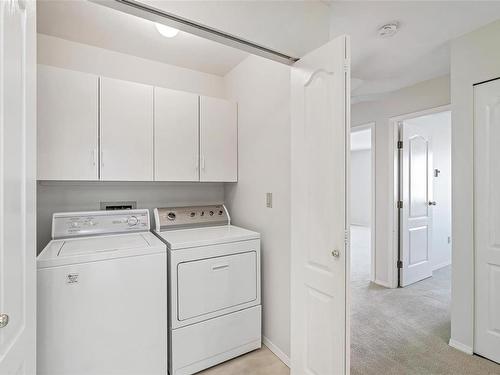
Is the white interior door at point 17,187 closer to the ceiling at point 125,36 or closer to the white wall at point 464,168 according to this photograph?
the ceiling at point 125,36

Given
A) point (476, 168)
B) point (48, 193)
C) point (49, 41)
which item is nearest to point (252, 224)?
point (48, 193)

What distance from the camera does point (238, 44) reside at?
1.48 m

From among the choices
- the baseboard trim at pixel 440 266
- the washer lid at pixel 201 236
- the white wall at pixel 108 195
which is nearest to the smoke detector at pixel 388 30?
the washer lid at pixel 201 236

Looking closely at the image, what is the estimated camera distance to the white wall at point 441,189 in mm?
4004

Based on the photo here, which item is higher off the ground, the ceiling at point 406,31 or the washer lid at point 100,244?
the ceiling at point 406,31

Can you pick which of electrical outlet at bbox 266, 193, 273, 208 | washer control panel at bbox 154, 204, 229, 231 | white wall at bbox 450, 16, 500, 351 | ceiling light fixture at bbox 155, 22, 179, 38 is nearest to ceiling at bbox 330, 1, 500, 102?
white wall at bbox 450, 16, 500, 351

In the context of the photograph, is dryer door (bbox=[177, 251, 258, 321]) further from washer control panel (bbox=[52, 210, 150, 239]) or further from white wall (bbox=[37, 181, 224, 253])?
white wall (bbox=[37, 181, 224, 253])

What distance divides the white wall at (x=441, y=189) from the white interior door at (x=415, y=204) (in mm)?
258

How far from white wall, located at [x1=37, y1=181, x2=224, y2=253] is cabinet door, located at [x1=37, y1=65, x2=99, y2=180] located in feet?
1.09

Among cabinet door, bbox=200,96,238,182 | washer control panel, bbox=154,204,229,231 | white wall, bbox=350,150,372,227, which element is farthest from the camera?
white wall, bbox=350,150,372,227

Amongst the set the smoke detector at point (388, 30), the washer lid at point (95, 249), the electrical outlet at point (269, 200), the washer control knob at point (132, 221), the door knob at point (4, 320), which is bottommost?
the washer lid at point (95, 249)

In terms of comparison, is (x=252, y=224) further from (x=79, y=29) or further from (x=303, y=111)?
(x=79, y=29)

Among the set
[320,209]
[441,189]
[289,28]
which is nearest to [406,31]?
[289,28]

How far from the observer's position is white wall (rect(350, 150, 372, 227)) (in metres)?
8.42
